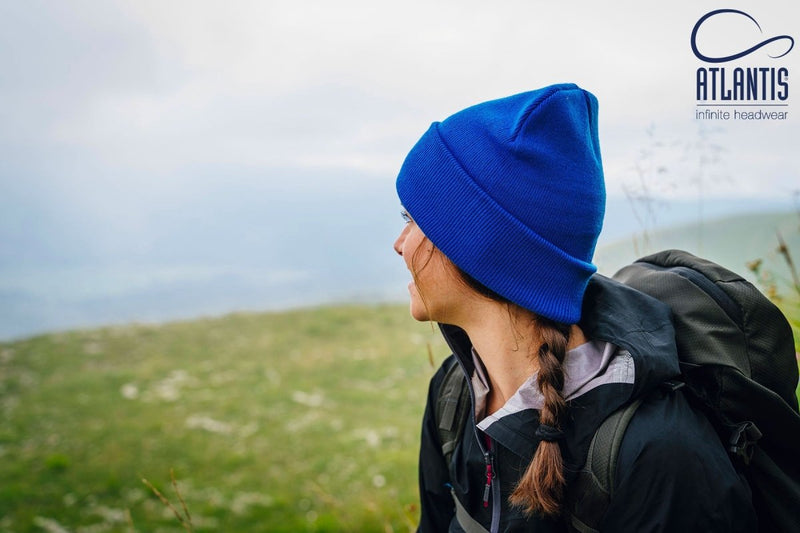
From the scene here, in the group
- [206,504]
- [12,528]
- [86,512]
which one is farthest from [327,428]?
[12,528]

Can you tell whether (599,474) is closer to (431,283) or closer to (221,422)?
(431,283)

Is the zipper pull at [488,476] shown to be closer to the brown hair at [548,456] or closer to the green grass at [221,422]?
the brown hair at [548,456]

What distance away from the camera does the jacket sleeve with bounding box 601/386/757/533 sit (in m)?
1.87

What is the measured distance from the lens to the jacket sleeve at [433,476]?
282cm

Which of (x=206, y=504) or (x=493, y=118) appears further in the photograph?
(x=206, y=504)

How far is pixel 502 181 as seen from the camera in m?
2.36

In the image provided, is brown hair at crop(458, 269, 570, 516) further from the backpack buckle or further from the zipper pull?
the backpack buckle

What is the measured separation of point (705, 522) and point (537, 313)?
0.86 m

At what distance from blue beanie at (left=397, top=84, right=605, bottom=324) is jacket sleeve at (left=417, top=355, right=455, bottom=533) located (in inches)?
27.8

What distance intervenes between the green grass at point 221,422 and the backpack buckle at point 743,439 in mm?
4892

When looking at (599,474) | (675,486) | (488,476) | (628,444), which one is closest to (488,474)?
(488,476)

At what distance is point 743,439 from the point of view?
207 centimetres

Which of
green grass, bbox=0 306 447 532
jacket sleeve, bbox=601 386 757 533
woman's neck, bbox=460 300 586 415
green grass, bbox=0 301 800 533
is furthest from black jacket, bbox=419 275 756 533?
green grass, bbox=0 306 447 532

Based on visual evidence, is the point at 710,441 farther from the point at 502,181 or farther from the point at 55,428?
the point at 55,428
